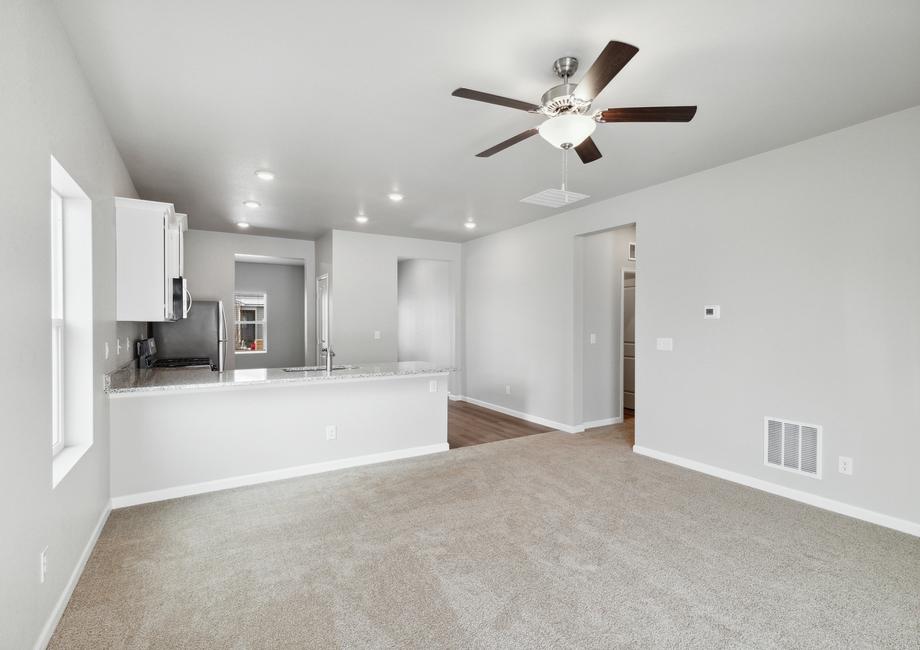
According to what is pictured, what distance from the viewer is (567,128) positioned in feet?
7.10

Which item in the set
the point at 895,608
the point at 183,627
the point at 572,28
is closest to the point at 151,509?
the point at 183,627

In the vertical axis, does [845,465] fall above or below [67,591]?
above

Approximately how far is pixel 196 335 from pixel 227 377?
8.60 feet

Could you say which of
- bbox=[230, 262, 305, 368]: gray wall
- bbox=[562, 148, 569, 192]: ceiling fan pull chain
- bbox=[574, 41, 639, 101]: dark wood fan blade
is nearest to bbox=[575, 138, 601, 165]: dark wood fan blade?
bbox=[574, 41, 639, 101]: dark wood fan blade

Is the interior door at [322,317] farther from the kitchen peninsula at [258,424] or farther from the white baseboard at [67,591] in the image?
the white baseboard at [67,591]

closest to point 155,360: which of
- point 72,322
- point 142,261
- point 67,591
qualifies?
point 142,261

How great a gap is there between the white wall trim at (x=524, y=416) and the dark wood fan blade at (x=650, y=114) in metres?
3.83

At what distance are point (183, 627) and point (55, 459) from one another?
110 cm

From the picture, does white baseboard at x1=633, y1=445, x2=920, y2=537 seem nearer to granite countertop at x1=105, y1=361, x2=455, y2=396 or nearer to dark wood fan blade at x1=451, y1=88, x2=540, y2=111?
granite countertop at x1=105, y1=361, x2=455, y2=396

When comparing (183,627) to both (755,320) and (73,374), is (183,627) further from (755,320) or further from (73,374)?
(755,320)

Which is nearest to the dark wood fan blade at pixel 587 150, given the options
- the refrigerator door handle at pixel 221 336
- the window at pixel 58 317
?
the window at pixel 58 317

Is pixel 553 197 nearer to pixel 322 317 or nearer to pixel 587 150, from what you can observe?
pixel 587 150

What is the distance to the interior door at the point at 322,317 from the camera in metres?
6.46

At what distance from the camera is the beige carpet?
189cm
